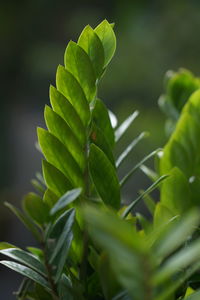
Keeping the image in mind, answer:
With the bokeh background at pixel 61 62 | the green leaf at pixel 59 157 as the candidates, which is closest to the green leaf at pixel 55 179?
the green leaf at pixel 59 157

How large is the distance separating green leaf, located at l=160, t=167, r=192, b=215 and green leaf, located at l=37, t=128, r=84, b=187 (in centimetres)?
5

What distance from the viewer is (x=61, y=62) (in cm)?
407

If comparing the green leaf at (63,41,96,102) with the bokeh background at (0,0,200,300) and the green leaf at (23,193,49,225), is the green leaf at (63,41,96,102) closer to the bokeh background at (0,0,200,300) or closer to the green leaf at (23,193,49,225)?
the green leaf at (23,193,49,225)

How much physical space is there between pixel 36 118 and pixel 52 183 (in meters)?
4.68

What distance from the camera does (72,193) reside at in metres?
0.19

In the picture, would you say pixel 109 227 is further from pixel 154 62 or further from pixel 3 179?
pixel 3 179

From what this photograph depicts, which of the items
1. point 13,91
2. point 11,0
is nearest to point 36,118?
point 13,91

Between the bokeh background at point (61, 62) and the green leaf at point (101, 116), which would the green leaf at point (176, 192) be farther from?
the bokeh background at point (61, 62)

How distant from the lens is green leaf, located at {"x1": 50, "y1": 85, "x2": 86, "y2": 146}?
23 cm

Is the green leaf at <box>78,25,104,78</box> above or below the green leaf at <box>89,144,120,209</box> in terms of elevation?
above

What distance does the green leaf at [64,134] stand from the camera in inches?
9.2

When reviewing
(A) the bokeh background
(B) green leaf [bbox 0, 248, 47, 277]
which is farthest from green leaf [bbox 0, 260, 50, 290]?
(A) the bokeh background

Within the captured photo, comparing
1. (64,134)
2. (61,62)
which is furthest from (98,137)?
(61,62)

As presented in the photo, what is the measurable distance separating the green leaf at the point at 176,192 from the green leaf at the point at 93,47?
59mm
